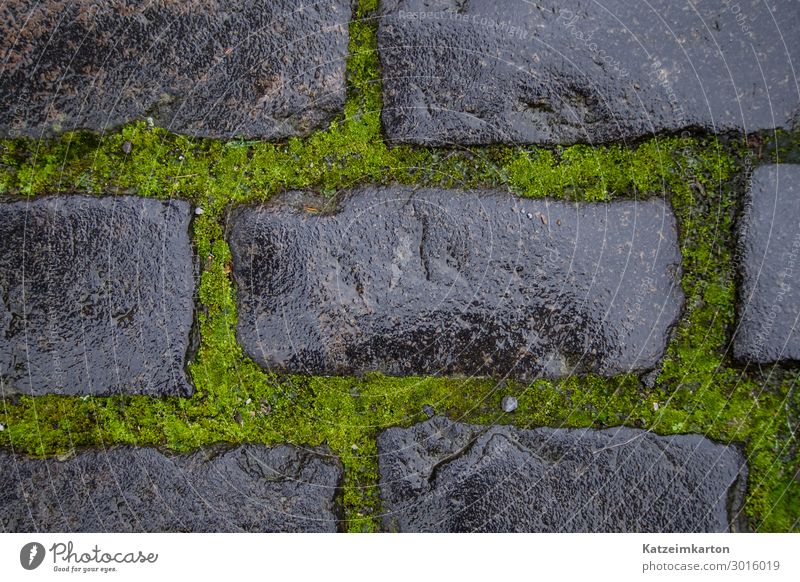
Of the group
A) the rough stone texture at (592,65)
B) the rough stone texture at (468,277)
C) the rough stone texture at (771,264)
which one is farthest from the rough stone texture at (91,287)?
the rough stone texture at (771,264)

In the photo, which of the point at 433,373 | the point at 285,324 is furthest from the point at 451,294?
the point at 285,324

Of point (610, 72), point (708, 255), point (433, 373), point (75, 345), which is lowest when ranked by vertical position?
point (433, 373)

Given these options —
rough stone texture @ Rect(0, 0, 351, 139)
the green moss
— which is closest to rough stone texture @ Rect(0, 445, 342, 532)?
the green moss

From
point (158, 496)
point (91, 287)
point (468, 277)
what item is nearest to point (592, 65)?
point (468, 277)

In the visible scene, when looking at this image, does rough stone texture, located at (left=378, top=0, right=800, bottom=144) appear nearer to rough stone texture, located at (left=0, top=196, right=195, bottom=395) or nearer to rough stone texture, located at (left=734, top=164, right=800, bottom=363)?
rough stone texture, located at (left=734, top=164, right=800, bottom=363)

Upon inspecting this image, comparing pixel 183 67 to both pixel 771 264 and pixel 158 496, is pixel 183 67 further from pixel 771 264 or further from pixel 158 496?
pixel 771 264

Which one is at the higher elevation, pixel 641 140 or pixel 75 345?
pixel 641 140
